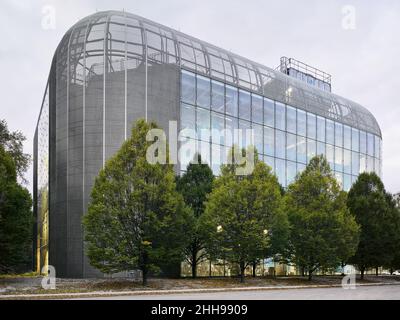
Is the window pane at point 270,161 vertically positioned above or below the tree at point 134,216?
above

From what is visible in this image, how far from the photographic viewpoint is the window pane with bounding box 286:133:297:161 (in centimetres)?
5519

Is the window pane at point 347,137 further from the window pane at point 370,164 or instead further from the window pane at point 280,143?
the window pane at point 280,143

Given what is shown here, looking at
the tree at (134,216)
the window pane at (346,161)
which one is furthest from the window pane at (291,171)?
the tree at (134,216)

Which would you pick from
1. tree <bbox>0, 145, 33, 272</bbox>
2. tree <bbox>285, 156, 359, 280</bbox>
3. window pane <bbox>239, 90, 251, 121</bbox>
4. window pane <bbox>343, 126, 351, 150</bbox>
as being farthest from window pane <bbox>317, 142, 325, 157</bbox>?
tree <bbox>0, 145, 33, 272</bbox>

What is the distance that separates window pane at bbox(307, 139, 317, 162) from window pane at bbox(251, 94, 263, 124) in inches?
372

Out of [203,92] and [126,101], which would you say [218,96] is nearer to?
[203,92]

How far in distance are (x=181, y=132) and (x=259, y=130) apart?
11.4m

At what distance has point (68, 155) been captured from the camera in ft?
131

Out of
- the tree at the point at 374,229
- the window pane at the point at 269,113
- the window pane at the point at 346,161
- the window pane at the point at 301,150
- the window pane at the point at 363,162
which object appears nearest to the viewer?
the tree at the point at 374,229

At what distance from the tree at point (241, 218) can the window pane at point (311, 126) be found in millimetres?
23838

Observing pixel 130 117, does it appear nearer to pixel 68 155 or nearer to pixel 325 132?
pixel 68 155

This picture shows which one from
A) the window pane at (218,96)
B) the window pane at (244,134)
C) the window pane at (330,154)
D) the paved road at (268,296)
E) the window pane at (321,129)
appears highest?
the window pane at (218,96)

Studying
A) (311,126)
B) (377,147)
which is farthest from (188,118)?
(377,147)

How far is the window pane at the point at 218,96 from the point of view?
4692cm
